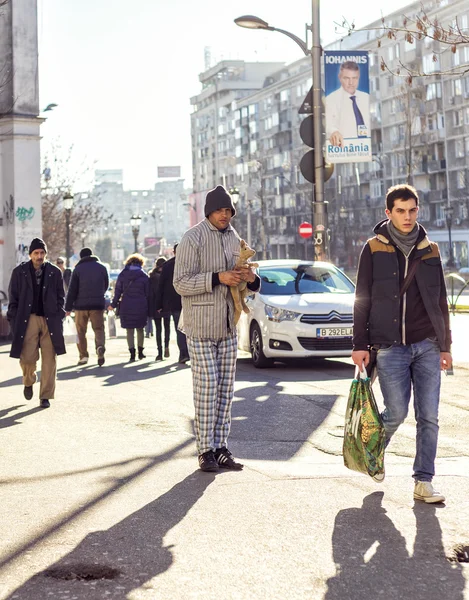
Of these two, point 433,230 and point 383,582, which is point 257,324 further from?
point 433,230

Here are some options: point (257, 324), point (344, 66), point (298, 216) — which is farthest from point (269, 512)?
point (298, 216)

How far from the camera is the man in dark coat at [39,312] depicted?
38.5 feet

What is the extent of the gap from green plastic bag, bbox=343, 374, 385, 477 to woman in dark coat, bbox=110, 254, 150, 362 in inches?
461

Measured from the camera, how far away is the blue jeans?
656 centimetres

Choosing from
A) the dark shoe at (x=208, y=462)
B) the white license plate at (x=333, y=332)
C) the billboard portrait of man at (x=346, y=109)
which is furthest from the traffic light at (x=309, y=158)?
the dark shoe at (x=208, y=462)

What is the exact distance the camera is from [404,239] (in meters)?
6.55

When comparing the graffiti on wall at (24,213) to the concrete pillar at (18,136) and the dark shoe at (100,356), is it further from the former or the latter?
the dark shoe at (100,356)

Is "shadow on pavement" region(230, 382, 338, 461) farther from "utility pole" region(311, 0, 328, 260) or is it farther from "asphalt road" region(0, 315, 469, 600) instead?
"utility pole" region(311, 0, 328, 260)

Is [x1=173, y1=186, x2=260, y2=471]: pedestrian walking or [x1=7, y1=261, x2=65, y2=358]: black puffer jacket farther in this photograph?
[x1=7, y1=261, x2=65, y2=358]: black puffer jacket

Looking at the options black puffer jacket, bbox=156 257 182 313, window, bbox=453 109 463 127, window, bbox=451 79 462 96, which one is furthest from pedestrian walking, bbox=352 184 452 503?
window, bbox=453 109 463 127

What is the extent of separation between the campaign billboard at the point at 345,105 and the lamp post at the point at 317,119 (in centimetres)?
19

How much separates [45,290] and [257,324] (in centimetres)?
505

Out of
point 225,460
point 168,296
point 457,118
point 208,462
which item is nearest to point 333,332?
point 168,296

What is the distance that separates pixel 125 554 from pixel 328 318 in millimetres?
10392
